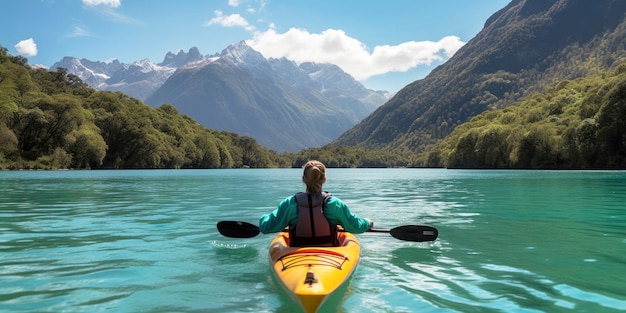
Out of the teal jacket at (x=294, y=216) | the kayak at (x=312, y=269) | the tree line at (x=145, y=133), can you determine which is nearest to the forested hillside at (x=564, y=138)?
the tree line at (x=145, y=133)

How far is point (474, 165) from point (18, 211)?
356ft

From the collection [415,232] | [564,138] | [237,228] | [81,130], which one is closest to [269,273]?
[237,228]

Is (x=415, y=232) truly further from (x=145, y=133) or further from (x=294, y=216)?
(x=145, y=133)

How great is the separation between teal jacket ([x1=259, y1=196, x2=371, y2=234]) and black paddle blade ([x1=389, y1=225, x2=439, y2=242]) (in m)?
2.50

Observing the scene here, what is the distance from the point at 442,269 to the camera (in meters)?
8.54

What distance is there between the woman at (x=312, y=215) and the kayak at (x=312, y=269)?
0.34 metres

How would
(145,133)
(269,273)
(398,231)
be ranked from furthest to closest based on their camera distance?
(145,133) < (398,231) < (269,273)

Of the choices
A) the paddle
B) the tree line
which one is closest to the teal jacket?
the paddle

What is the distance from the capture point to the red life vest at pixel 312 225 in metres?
7.48

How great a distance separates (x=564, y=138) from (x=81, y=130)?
301 ft

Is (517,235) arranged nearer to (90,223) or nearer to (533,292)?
(533,292)

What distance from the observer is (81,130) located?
306 feet

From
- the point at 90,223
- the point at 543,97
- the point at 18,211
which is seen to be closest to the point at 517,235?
the point at 90,223

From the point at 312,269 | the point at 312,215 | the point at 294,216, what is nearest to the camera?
the point at 312,269
